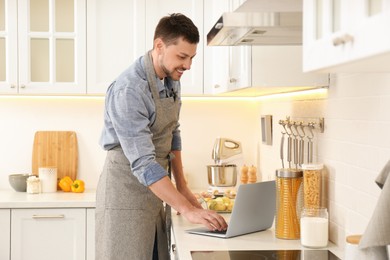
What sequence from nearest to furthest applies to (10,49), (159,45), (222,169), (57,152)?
(159,45)
(10,49)
(222,169)
(57,152)

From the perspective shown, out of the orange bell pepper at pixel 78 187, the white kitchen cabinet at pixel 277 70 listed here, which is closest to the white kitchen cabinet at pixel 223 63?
the white kitchen cabinet at pixel 277 70

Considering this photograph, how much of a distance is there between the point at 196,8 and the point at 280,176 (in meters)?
1.74

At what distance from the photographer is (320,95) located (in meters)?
2.80

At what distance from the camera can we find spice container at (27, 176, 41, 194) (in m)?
4.18

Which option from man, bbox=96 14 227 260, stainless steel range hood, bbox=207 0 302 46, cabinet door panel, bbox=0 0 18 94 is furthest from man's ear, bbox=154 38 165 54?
cabinet door panel, bbox=0 0 18 94

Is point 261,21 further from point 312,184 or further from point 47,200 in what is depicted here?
point 47,200

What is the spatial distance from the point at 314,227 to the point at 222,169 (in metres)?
1.70

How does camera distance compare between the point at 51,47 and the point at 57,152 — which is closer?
the point at 51,47

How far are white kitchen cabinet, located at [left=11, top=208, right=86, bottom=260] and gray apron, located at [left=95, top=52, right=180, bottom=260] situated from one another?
941 mm

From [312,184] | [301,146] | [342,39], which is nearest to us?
[342,39]

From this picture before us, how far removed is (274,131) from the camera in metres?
3.88

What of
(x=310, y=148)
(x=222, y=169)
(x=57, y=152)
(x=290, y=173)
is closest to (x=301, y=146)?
(x=310, y=148)

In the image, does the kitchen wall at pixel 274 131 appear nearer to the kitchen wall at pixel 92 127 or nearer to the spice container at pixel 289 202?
the kitchen wall at pixel 92 127

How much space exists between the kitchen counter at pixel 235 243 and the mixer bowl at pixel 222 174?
1330 mm
